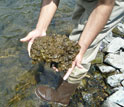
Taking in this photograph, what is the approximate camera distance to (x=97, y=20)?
2287mm

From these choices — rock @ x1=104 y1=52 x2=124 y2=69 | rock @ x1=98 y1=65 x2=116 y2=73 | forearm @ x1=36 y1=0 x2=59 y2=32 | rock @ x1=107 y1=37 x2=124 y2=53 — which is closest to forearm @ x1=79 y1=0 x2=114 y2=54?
forearm @ x1=36 y1=0 x2=59 y2=32

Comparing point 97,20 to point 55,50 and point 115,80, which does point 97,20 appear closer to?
point 55,50

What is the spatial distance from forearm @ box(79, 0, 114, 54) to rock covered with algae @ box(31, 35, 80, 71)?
0.16m

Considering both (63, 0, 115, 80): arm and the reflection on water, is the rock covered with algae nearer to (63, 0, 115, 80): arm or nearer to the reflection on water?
(63, 0, 115, 80): arm

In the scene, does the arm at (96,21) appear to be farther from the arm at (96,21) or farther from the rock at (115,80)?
the rock at (115,80)

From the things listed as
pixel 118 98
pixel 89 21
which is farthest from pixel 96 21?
pixel 118 98

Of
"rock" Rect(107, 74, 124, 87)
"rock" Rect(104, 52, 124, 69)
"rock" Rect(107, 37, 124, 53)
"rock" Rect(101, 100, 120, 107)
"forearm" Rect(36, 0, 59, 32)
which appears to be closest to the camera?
"forearm" Rect(36, 0, 59, 32)

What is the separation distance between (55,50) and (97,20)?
2.44ft

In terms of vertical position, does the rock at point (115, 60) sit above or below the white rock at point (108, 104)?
above

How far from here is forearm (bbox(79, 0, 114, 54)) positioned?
7.10 feet

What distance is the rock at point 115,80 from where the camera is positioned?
4254 mm

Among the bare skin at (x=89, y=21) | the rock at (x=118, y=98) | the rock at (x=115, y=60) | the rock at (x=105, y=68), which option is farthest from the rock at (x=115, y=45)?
the bare skin at (x=89, y=21)

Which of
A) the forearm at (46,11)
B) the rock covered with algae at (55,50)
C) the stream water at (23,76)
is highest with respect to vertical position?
the forearm at (46,11)

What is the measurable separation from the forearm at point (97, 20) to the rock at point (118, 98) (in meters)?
1.87
